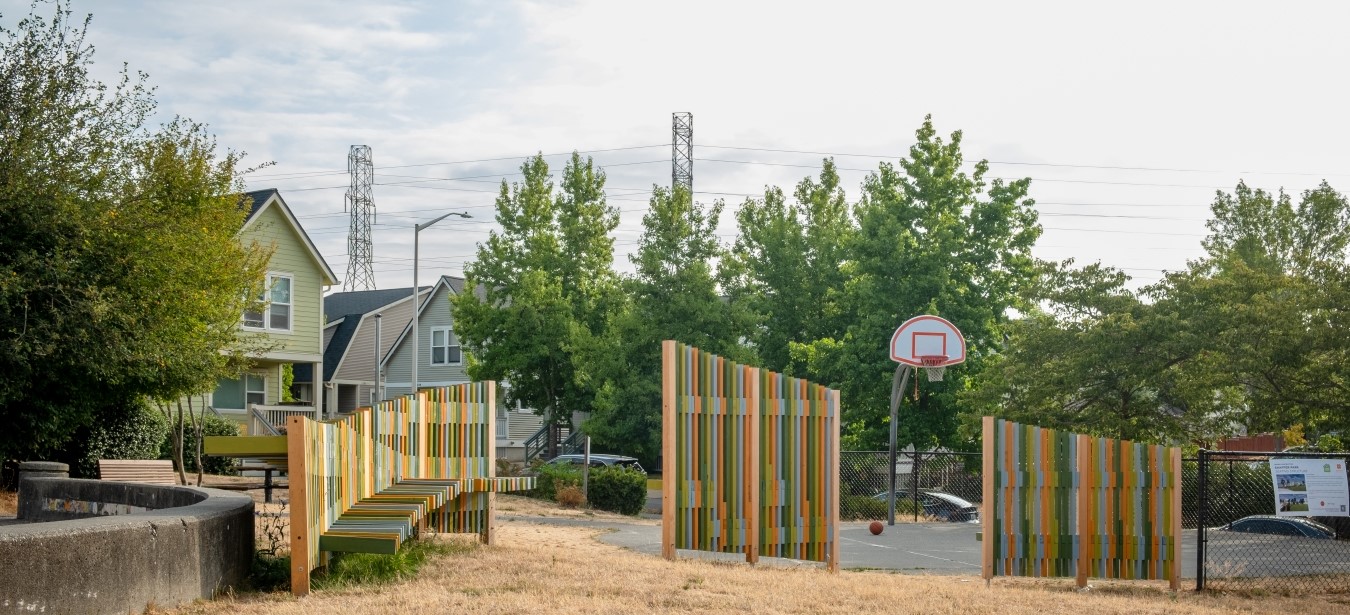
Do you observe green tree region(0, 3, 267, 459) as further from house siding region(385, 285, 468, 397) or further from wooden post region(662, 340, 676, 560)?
house siding region(385, 285, 468, 397)

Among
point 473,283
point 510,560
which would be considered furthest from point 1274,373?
point 473,283

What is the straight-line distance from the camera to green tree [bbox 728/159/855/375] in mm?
39312

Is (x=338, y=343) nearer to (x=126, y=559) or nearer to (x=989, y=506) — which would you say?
(x=989, y=506)

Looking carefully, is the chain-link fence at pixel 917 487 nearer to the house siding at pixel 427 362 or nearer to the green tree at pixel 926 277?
the green tree at pixel 926 277

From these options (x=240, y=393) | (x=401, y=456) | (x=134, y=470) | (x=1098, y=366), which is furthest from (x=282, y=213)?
(x=401, y=456)

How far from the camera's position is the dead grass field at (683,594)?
8.18 m

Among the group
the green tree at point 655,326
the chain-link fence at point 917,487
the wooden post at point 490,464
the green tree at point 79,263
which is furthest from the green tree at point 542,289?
the wooden post at point 490,464

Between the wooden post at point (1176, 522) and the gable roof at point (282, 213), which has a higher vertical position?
the gable roof at point (282, 213)

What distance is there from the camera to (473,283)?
4166 centimetres

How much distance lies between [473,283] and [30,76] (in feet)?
77.4

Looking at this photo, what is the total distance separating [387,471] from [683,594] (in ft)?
11.8

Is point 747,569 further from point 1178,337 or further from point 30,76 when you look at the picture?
point 1178,337

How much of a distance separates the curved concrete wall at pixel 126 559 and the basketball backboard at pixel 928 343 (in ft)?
53.6

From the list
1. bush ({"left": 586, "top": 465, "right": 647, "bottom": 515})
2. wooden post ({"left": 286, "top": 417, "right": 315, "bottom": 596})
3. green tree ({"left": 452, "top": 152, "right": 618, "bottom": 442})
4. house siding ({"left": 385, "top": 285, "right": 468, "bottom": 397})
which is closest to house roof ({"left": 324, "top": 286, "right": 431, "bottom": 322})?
house siding ({"left": 385, "top": 285, "right": 468, "bottom": 397})
